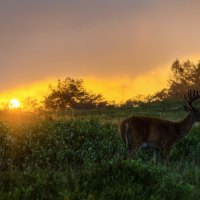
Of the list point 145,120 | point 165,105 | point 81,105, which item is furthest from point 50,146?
point 81,105

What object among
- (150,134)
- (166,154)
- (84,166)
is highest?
(150,134)

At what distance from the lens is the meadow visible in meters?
11.6

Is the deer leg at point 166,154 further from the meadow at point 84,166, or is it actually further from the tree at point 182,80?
the tree at point 182,80

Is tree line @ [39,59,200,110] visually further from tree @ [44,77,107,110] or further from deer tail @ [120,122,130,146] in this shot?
deer tail @ [120,122,130,146]

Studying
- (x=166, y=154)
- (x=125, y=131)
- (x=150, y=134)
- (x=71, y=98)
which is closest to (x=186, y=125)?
(x=166, y=154)

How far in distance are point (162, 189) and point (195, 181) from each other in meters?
1.95

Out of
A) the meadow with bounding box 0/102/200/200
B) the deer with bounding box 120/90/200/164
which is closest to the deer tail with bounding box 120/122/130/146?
the deer with bounding box 120/90/200/164

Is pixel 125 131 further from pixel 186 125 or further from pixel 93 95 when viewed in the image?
pixel 93 95

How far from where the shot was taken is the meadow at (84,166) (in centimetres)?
1161

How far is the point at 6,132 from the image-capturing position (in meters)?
17.3

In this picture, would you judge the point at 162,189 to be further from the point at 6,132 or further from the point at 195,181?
the point at 6,132

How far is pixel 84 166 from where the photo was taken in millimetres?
14125

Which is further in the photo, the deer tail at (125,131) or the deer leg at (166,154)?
the deer leg at (166,154)

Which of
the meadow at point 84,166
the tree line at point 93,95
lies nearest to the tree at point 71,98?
the tree line at point 93,95
